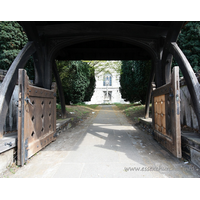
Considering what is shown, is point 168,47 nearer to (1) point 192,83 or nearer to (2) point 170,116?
(1) point 192,83

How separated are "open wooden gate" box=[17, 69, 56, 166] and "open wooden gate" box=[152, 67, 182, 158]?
277 cm

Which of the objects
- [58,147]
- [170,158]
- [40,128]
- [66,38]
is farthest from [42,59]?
[170,158]

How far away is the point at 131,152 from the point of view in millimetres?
3039

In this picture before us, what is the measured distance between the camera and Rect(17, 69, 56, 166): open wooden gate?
2.40m

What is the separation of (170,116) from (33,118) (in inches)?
113

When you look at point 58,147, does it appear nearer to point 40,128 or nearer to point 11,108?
point 40,128

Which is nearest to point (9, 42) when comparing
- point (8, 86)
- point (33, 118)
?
point (8, 86)

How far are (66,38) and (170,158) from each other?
4113mm

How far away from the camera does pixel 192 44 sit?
279 inches

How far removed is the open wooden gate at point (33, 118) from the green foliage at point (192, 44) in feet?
23.4

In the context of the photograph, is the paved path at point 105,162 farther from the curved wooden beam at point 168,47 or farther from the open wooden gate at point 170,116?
the curved wooden beam at point 168,47

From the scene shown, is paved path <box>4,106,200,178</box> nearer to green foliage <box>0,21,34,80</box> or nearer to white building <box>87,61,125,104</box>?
green foliage <box>0,21,34,80</box>

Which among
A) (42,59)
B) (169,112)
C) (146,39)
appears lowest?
(169,112)

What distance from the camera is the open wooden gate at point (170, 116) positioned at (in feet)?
8.35
